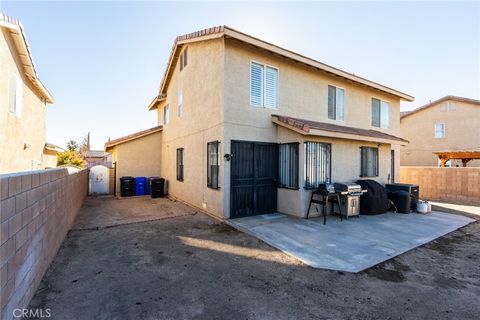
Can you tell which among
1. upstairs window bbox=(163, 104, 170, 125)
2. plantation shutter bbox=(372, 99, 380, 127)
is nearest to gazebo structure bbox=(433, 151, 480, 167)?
plantation shutter bbox=(372, 99, 380, 127)

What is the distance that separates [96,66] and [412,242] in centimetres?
1655

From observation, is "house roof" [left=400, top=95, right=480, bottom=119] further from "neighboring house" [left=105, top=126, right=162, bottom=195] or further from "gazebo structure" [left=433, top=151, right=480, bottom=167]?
"neighboring house" [left=105, top=126, right=162, bottom=195]

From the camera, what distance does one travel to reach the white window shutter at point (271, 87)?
8.30 metres

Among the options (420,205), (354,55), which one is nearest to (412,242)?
(420,205)

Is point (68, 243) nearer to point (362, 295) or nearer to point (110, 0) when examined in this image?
point (362, 295)

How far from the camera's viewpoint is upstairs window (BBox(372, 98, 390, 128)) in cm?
1189

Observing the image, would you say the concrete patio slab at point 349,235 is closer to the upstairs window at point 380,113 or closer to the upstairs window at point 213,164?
the upstairs window at point 213,164

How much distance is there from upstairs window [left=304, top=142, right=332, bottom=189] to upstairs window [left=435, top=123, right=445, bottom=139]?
58.5 ft

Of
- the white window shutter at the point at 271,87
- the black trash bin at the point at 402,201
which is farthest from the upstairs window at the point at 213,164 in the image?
the black trash bin at the point at 402,201

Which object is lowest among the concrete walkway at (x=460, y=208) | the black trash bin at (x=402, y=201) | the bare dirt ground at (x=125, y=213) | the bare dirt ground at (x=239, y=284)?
the concrete walkway at (x=460, y=208)

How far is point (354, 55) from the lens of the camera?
11.8m

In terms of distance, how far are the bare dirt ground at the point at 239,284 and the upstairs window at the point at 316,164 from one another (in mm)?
3318

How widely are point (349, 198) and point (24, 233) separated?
7991 millimetres

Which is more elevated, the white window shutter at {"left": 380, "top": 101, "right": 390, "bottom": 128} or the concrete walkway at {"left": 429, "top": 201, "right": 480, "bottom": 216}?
the white window shutter at {"left": 380, "top": 101, "right": 390, "bottom": 128}
